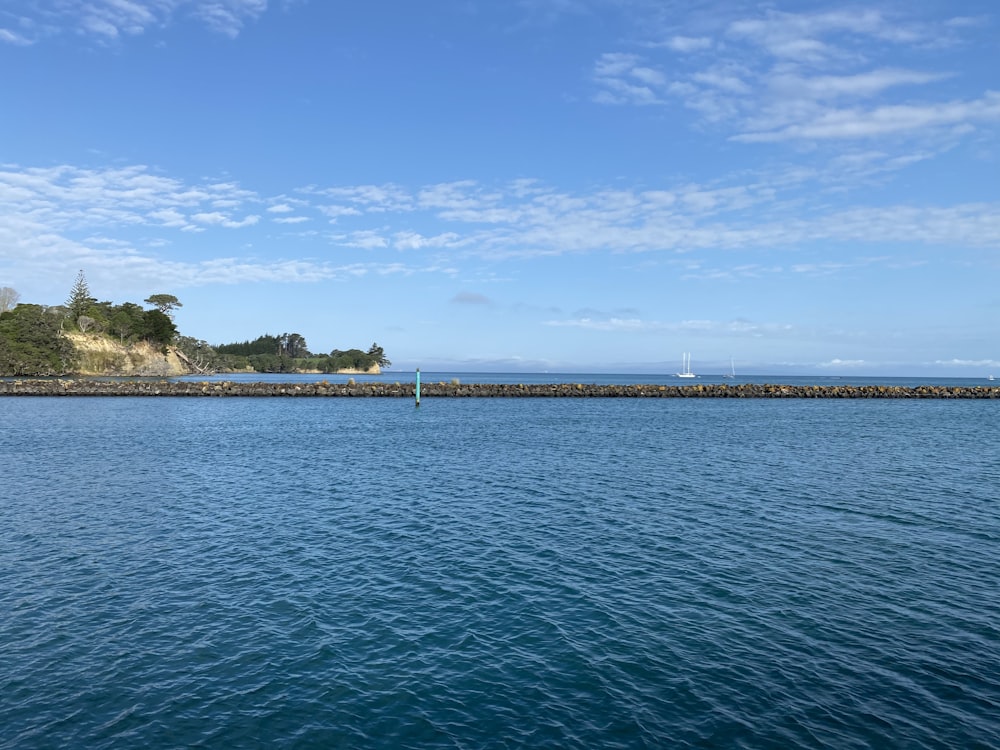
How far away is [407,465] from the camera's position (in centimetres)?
3844

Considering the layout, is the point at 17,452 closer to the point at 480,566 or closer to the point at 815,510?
the point at 480,566

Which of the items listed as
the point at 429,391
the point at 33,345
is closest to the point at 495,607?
the point at 429,391

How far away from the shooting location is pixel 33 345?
147875 millimetres

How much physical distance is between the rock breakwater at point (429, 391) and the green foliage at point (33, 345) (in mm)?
31298

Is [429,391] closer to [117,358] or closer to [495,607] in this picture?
[495,607]

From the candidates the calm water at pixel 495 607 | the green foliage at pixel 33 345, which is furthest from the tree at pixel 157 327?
the calm water at pixel 495 607

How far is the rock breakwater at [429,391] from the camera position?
105 m

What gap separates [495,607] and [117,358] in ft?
620

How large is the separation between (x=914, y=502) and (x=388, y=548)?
25233 millimetres

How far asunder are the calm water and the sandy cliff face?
147830 millimetres

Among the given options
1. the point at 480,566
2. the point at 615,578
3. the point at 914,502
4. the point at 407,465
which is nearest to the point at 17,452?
the point at 407,465

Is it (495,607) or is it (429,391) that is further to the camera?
(429,391)

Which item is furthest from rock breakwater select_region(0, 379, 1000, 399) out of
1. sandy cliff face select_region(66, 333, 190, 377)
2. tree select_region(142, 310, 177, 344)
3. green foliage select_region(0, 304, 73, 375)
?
tree select_region(142, 310, 177, 344)

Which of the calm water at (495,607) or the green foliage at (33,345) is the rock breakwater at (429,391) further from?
the calm water at (495,607)
